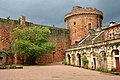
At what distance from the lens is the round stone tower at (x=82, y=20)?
41909 millimetres

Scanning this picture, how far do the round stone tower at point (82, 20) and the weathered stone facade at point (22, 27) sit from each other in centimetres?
204

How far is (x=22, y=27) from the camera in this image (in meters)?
36.0

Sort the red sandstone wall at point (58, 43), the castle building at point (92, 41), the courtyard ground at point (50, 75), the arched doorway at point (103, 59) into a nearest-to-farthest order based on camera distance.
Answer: the courtyard ground at point (50, 75) → the castle building at point (92, 41) → the arched doorway at point (103, 59) → the red sandstone wall at point (58, 43)

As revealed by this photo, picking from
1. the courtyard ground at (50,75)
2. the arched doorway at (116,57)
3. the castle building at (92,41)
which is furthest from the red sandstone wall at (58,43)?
the courtyard ground at (50,75)

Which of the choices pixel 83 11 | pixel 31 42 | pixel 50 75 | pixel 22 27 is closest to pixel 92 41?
pixel 31 42

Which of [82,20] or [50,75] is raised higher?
[82,20]

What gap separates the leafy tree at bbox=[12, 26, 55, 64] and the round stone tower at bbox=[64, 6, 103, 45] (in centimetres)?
1123

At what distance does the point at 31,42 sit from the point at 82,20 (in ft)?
47.7

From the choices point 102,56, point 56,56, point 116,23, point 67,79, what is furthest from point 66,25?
point 67,79

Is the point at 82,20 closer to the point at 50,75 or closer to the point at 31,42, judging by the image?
the point at 31,42

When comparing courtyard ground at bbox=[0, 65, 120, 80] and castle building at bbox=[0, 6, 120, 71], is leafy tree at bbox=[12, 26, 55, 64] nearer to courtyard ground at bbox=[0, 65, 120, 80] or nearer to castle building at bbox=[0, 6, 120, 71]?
castle building at bbox=[0, 6, 120, 71]

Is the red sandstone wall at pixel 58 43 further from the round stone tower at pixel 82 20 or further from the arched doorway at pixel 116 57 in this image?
the arched doorway at pixel 116 57

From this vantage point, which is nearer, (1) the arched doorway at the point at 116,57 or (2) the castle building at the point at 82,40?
(1) the arched doorway at the point at 116,57

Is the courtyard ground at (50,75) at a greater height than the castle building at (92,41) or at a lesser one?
lesser
